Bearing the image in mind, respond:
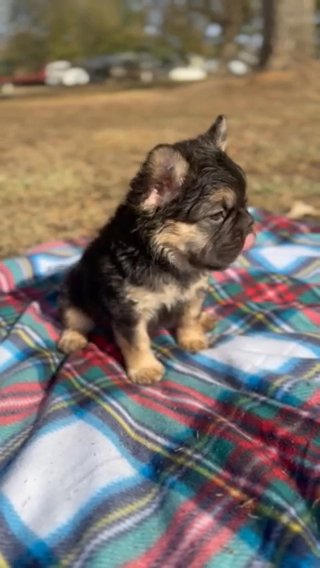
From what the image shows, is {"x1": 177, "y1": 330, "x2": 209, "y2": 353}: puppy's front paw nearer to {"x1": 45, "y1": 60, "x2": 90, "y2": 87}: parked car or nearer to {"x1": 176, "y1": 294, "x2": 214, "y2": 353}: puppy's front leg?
{"x1": 176, "y1": 294, "x2": 214, "y2": 353}: puppy's front leg

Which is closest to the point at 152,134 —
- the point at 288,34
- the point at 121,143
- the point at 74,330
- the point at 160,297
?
the point at 121,143

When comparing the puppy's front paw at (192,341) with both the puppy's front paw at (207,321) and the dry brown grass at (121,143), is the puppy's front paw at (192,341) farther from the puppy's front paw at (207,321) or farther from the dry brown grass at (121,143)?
the dry brown grass at (121,143)

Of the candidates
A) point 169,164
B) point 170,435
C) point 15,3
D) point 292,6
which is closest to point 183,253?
point 169,164

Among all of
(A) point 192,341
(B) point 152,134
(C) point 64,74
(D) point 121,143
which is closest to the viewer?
(A) point 192,341

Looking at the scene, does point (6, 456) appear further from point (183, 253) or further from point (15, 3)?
point (15, 3)

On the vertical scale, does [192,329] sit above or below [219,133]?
below

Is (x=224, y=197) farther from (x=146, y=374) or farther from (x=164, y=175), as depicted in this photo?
(x=146, y=374)
